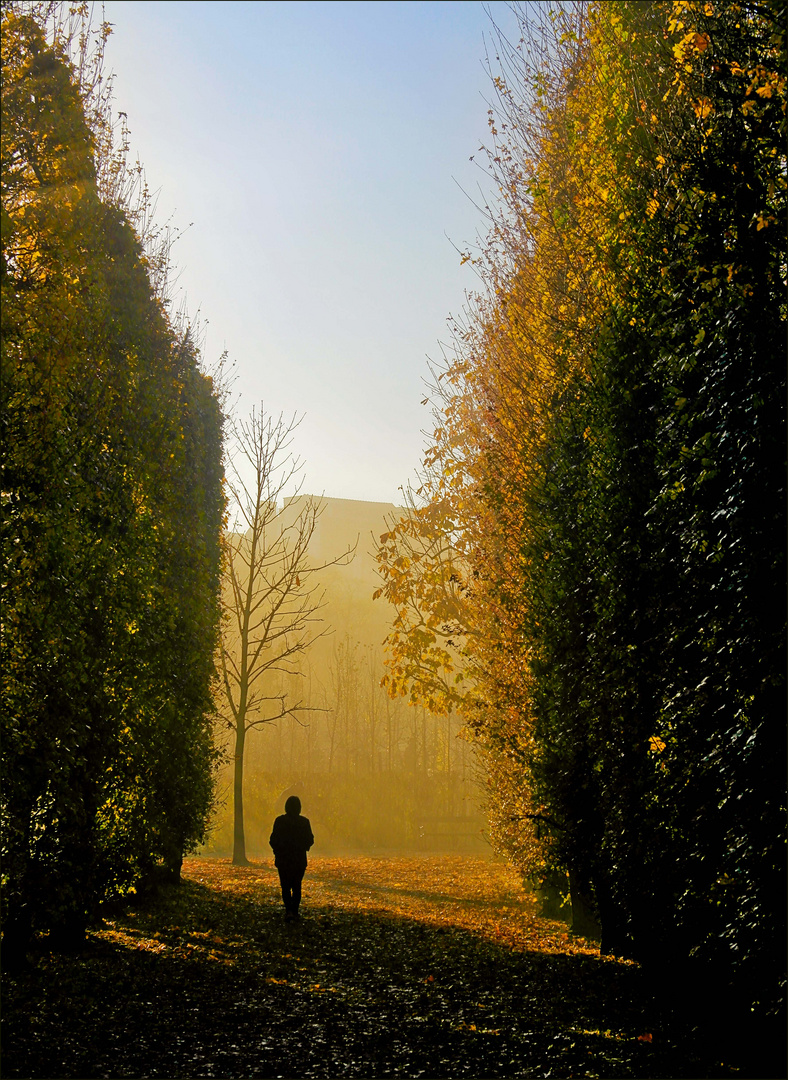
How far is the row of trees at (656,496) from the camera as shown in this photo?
4.90 metres

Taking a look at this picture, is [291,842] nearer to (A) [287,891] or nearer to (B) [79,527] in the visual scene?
(A) [287,891]

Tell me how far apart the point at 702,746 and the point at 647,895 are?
2126mm

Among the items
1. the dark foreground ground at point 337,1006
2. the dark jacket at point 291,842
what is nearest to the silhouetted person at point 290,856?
the dark jacket at point 291,842

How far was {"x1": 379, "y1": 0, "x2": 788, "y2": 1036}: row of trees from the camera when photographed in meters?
4.90

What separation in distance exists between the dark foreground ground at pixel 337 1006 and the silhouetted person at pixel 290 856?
36cm

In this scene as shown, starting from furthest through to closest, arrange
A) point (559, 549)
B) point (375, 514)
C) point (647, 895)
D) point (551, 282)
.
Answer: point (375, 514), point (551, 282), point (559, 549), point (647, 895)

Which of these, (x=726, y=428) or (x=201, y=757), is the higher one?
(x=726, y=428)

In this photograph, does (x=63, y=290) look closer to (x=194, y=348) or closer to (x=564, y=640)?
(x=564, y=640)

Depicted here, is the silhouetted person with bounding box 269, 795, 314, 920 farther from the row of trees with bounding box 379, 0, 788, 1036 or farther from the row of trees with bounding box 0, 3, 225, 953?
the row of trees with bounding box 379, 0, 788, 1036

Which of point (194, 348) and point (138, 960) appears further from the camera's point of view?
point (194, 348)

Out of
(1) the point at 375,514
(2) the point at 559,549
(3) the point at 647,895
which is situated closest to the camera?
(3) the point at 647,895

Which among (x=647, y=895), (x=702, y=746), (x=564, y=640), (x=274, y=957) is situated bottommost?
(x=274, y=957)

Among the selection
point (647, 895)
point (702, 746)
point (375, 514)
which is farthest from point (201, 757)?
point (375, 514)

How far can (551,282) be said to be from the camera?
36.0 ft
